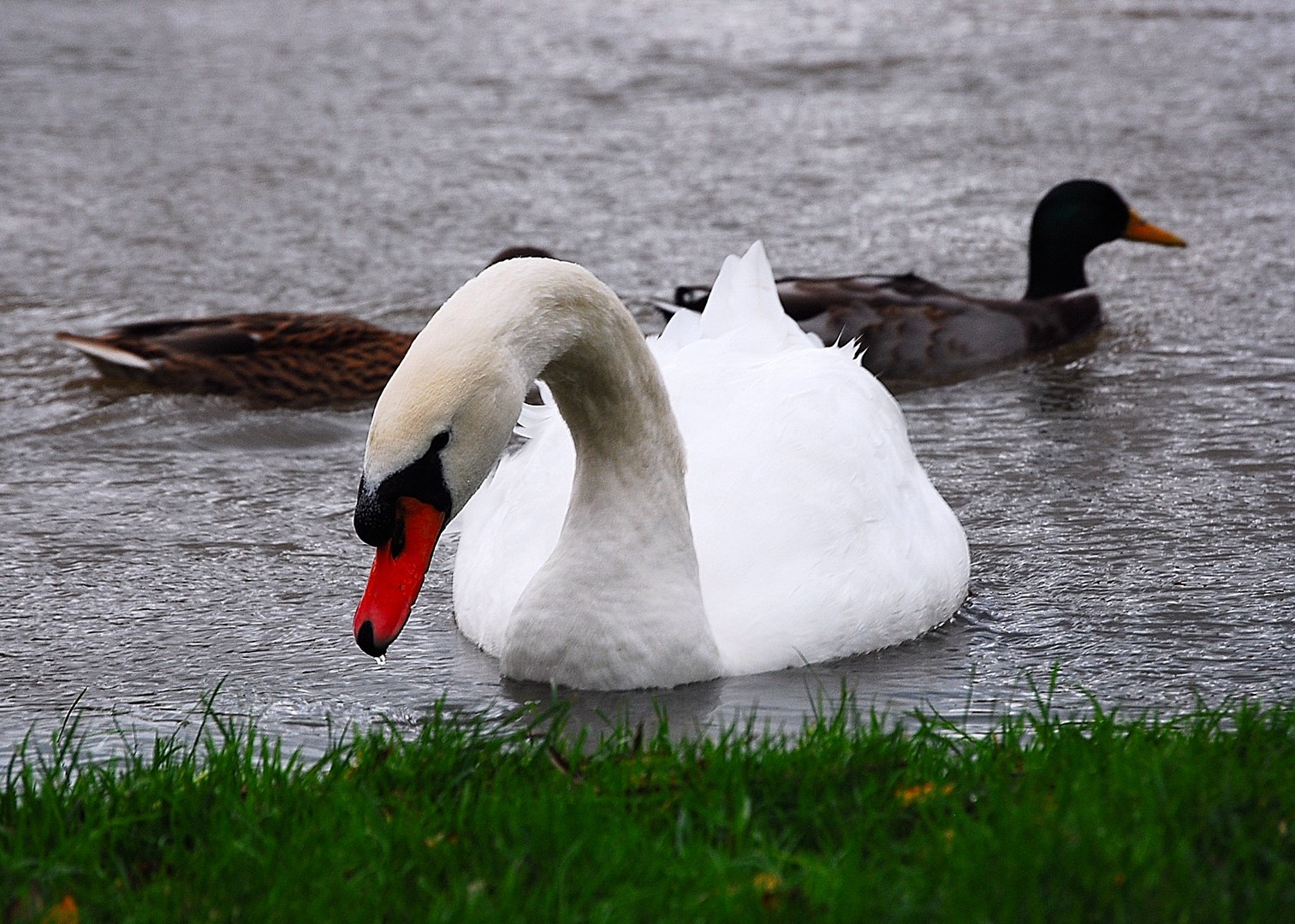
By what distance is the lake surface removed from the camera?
507 cm

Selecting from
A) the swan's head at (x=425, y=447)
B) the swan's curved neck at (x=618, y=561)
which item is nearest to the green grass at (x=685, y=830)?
the swan's head at (x=425, y=447)

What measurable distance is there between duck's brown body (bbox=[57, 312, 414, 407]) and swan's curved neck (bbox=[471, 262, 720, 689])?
3635mm

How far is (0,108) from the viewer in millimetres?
14180

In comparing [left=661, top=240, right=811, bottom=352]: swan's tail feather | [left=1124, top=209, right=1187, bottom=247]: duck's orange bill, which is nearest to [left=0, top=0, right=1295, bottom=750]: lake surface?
[left=1124, top=209, right=1187, bottom=247]: duck's orange bill

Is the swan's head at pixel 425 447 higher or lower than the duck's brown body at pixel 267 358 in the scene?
higher

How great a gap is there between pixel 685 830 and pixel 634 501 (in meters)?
1.51

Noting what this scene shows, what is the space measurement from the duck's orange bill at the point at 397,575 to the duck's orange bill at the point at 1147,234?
627cm

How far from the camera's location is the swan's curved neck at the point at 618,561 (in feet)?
15.1

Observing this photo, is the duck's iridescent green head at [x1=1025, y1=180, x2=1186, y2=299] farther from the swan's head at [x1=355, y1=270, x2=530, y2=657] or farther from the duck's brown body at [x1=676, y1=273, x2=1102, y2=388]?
the swan's head at [x1=355, y1=270, x2=530, y2=657]

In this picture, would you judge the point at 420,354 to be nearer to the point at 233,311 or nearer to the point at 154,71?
the point at 233,311

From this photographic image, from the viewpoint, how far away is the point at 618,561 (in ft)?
15.2

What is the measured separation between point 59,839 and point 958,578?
9.36ft

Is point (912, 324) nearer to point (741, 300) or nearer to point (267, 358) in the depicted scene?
point (741, 300)

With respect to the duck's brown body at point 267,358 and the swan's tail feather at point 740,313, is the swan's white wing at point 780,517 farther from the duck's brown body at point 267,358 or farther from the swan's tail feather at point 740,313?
the duck's brown body at point 267,358
